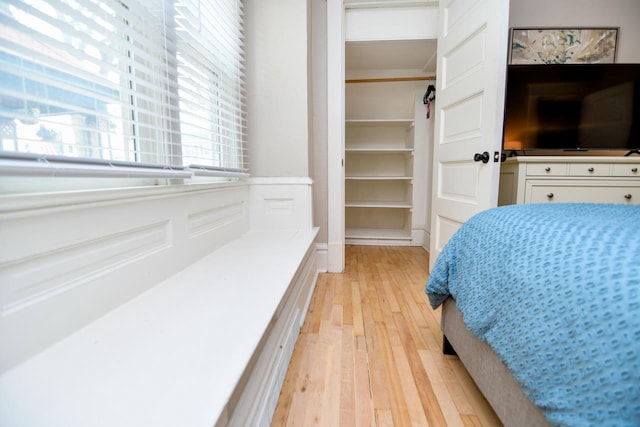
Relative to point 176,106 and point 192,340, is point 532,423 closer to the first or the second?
point 192,340

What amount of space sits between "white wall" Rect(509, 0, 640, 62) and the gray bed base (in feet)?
8.20

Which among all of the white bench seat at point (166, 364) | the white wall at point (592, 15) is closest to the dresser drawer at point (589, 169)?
the white wall at point (592, 15)

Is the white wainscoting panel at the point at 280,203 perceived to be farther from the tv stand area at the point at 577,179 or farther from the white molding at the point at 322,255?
the tv stand area at the point at 577,179

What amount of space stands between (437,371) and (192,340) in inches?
39.8

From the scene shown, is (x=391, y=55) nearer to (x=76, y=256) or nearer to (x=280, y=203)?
(x=280, y=203)

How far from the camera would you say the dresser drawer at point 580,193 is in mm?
1899

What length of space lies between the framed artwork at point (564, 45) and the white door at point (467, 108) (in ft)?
2.32

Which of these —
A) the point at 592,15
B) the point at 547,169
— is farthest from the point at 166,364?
the point at 592,15

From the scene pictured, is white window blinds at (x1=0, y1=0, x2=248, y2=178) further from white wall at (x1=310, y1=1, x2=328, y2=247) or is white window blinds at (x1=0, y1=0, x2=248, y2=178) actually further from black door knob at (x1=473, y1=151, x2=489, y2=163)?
black door knob at (x1=473, y1=151, x2=489, y2=163)

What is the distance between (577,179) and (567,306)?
1924 millimetres

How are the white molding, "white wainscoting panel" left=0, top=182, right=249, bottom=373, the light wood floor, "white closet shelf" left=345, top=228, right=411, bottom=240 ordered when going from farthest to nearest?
"white closet shelf" left=345, top=228, right=411, bottom=240
the white molding
the light wood floor
"white wainscoting panel" left=0, top=182, right=249, bottom=373

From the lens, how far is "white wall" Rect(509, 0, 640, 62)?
7.25ft

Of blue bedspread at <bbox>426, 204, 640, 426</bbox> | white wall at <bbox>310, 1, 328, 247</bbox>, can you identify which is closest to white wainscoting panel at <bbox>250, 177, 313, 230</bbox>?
white wall at <bbox>310, 1, 328, 247</bbox>

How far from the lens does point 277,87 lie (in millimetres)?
1950
